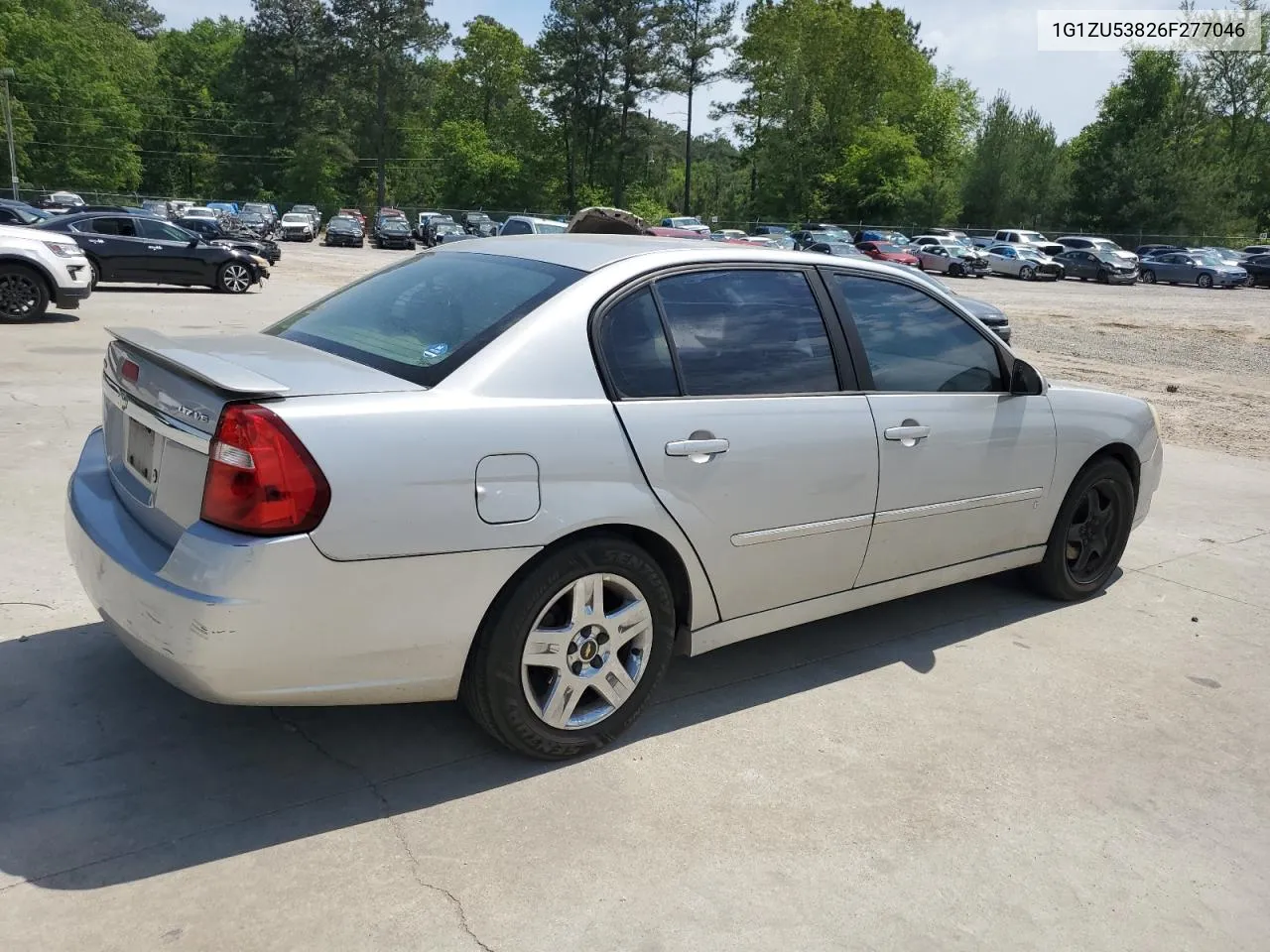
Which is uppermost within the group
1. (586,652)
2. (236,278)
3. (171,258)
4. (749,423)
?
(749,423)

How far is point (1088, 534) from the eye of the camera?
518 centimetres

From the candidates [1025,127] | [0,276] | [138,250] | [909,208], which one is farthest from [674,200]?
[0,276]

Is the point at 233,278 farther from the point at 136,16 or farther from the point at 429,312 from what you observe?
the point at 136,16

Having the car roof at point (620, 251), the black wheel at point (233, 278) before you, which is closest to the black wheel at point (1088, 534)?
the car roof at point (620, 251)

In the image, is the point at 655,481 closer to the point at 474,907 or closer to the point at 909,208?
the point at 474,907

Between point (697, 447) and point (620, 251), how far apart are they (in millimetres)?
795

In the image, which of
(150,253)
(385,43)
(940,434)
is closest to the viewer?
(940,434)

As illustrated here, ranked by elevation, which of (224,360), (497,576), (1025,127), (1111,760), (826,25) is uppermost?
(826,25)

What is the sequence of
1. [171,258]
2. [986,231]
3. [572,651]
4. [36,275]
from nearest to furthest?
1. [572,651]
2. [36,275]
3. [171,258]
4. [986,231]

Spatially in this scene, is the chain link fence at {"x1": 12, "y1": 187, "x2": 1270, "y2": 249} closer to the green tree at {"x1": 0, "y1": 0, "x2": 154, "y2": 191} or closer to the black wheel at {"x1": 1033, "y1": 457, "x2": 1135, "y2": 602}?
the green tree at {"x1": 0, "y1": 0, "x2": 154, "y2": 191}

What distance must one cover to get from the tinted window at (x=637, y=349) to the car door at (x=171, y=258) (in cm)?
1897

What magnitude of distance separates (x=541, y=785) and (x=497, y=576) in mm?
700

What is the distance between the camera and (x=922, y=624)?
4.81 m

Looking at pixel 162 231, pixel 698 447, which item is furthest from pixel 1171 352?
pixel 162 231
